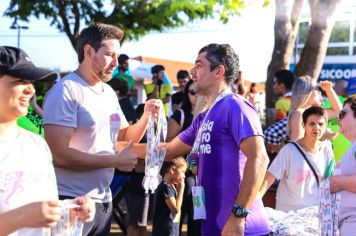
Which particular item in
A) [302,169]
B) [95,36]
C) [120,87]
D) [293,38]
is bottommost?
[302,169]

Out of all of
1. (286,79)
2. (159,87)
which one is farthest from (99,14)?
(286,79)

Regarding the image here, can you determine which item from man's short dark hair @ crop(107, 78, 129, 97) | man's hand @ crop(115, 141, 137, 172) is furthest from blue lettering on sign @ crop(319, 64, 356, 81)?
man's hand @ crop(115, 141, 137, 172)

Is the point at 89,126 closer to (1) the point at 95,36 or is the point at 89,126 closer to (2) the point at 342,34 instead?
(1) the point at 95,36

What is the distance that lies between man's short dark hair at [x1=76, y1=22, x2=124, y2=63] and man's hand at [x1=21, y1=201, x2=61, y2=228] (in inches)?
69.3

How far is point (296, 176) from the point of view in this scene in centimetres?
492

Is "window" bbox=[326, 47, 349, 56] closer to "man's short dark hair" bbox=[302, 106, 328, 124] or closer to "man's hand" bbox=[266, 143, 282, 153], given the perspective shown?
"man's hand" bbox=[266, 143, 282, 153]

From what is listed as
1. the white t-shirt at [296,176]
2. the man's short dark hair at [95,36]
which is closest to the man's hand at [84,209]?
the man's short dark hair at [95,36]

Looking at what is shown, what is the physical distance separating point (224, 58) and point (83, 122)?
954mm

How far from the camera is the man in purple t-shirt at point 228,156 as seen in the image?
3210 millimetres

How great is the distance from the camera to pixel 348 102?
4.14 m

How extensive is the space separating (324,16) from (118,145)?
6.51 metres

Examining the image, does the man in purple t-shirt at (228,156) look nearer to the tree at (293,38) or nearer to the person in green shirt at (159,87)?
the tree at (293,38)

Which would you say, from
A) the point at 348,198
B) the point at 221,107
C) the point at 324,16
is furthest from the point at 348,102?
the point at 324,16

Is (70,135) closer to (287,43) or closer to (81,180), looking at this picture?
(81,180)
